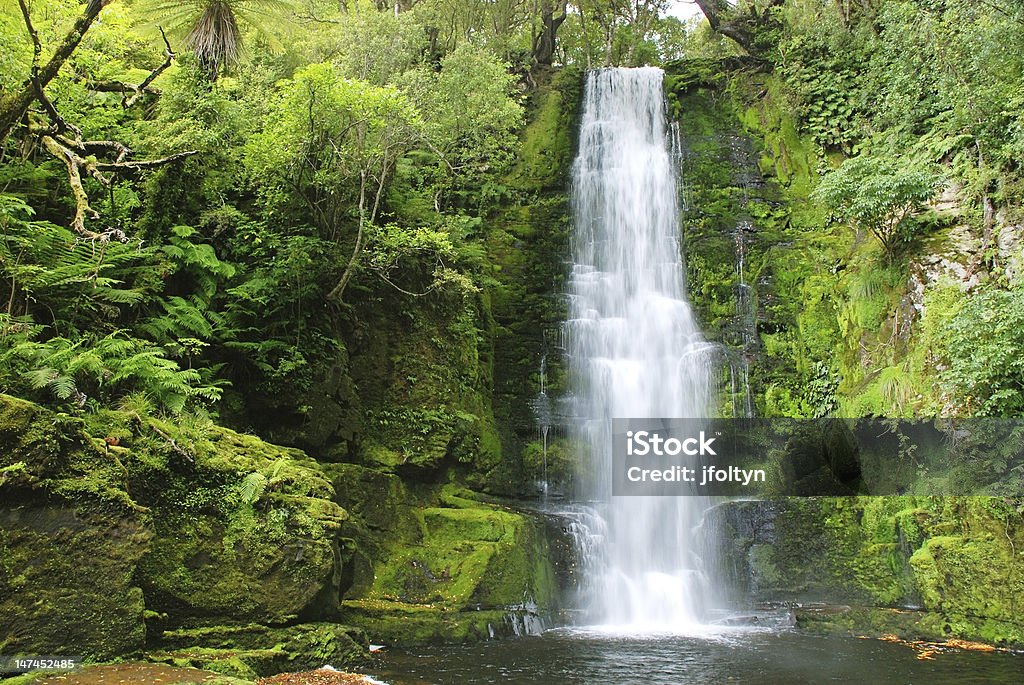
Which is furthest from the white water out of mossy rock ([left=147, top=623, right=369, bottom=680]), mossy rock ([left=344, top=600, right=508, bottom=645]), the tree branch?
the tree branch

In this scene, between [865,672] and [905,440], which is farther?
[905,440]

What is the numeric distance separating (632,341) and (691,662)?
767cm

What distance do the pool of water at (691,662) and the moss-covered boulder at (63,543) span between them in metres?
A: 2.40

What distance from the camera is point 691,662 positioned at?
761cm

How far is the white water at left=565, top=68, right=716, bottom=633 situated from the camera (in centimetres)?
1090

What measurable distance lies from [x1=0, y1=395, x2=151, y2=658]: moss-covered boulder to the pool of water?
240 centimetres

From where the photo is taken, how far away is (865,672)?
7.27m

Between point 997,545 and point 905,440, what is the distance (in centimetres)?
242

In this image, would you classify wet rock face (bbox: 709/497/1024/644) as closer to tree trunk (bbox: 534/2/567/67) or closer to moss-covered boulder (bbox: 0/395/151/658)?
moss-covered boulder (bbox: 0/395/151/658)

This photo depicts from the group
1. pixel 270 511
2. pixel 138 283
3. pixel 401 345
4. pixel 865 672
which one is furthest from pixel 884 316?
pixel 138 283

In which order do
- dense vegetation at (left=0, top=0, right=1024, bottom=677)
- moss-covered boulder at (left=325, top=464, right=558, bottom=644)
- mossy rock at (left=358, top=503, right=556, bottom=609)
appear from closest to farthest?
dense vegetation at (left=0, top=0, right=1024, bottom=677)
moss-covered boulder at (left=325, top=464, right=558, bottom=644)
mossy rock at (left=358, top=503, right=556, bottom=609)

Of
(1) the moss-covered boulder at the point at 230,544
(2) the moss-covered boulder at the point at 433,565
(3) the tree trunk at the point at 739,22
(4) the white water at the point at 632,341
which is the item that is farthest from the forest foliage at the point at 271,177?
(3) the tree trunk at the point at 739,22

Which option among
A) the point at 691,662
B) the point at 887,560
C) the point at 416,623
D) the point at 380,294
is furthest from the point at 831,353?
the point at 416,623

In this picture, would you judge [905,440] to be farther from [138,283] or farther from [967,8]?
[138,283]
